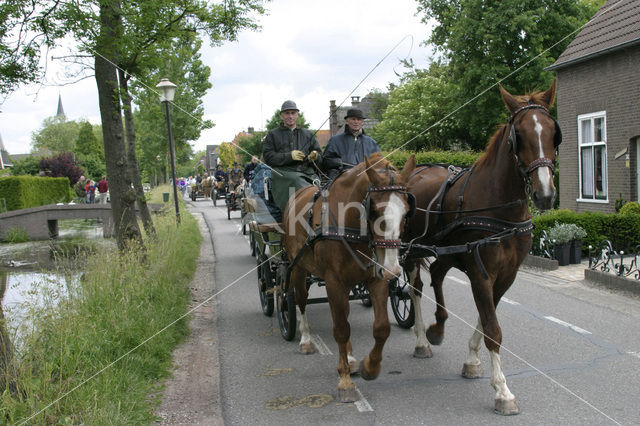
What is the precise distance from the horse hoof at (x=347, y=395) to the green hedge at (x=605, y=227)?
7.70 m

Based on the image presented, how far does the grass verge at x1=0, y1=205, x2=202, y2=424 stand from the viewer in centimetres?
376

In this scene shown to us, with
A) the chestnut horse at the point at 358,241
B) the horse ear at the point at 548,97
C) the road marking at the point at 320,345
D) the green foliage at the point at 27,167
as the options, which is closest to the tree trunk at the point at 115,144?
the road marking at the point at 320,345

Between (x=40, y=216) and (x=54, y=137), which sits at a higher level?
(x=54, y=137)

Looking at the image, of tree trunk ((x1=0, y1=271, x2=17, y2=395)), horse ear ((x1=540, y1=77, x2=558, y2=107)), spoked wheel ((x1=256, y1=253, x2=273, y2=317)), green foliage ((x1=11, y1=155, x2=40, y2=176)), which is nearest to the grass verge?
tree trunk ((x1=0, y1=271, x2=17, y2=395))

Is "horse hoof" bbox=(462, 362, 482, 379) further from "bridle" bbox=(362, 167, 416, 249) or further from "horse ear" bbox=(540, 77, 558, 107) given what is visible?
"horse ear" bbox=(540, 77, 558, 107)

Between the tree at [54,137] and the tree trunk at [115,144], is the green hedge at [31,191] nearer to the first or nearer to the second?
the tree trunk at [115,144]

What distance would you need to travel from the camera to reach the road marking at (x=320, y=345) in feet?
19.5

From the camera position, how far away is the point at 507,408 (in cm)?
411

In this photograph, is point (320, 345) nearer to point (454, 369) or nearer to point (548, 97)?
point (454, 369)

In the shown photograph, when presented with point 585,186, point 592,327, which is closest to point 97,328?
point 592,327

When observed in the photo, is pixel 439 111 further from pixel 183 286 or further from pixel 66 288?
pixel 66 288

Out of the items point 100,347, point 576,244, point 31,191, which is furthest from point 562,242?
point 31,191

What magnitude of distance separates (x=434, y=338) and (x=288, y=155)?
2.68 metres

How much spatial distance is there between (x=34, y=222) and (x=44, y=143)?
236ft
